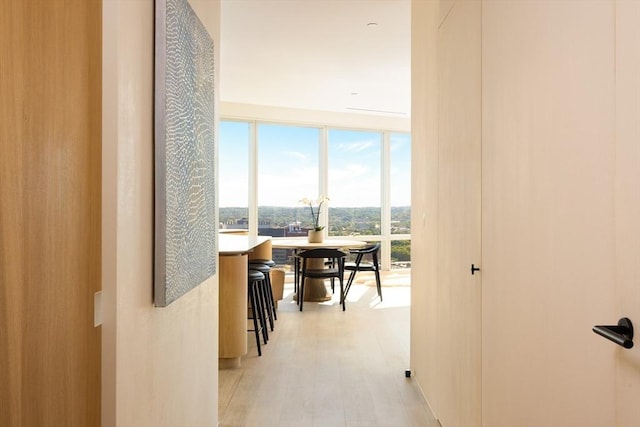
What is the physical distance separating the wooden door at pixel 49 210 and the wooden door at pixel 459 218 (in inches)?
60.1

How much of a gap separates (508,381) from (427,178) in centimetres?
160

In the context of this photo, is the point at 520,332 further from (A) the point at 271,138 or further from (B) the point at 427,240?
(A) the point at 271,138

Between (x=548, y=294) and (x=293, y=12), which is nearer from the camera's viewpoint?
(x=548, y=294)

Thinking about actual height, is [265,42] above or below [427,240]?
above

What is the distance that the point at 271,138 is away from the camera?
7977 mm

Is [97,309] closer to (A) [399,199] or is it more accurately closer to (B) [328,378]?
(B) [328,378]

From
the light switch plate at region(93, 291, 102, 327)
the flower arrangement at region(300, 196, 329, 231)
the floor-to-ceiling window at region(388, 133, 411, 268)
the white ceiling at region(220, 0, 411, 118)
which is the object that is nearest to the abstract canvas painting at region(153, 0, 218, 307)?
the light switch plate at region(93, 291, 102, 327)

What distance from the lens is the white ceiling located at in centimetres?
404

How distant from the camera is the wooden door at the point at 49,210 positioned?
0.79 metres

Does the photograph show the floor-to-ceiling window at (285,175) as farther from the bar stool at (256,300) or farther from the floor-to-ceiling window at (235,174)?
the bar stool at (256,300)

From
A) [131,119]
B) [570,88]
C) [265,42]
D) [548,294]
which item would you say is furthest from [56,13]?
[265,42]

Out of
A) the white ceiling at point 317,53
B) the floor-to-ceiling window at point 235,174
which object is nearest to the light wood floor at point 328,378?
the floor-to-ceiling window at point 235,174

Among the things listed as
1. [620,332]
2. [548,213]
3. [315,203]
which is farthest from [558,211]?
[315,203]

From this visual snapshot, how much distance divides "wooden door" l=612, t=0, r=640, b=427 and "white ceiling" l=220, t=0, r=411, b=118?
319 centimetres
